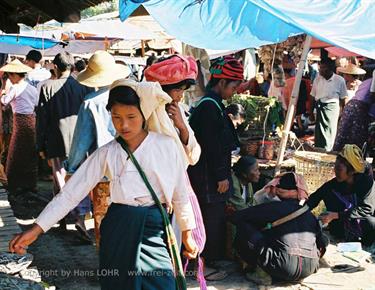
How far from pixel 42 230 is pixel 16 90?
4.54 metres

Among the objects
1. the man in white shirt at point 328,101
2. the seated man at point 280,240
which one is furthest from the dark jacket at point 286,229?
the man in white shirt at point 328,101

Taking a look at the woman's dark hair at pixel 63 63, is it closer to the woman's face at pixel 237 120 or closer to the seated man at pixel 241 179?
the woman's face at pixel 237 120

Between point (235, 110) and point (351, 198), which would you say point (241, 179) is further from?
point (351, 198)

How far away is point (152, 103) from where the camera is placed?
2730mm

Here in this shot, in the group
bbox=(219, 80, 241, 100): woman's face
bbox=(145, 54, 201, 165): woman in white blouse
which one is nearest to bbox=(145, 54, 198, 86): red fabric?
bbox=(145, 54, 201, 165): woman in white blouse

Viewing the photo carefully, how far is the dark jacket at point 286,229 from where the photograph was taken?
14.5 feet

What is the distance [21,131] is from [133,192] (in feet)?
15.1

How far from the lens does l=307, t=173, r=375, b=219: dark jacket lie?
5.32m

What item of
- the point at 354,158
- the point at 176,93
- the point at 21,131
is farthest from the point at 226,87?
the point at 21,131

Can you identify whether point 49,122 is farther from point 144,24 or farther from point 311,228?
point 144,24

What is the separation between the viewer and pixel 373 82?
7.39 metres

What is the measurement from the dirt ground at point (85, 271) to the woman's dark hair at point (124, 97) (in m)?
2.17

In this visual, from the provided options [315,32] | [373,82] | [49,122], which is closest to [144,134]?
[315,32]

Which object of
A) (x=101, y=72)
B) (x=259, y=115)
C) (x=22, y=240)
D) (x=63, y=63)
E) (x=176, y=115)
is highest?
(x=63, y=63)
